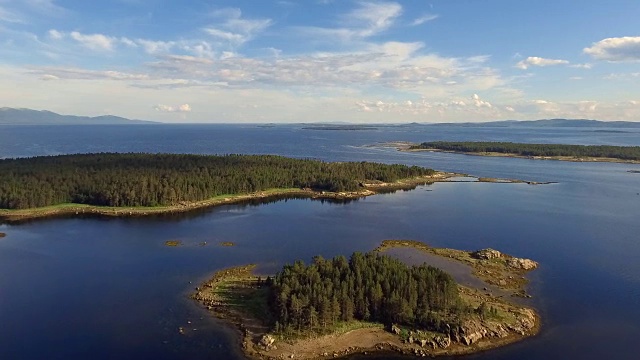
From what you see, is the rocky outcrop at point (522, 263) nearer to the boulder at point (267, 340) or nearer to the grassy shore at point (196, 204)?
the boulder at point (267, 340)

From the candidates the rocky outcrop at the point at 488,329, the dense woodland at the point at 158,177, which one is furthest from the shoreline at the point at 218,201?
the rocky outcrop at the point at 488,329

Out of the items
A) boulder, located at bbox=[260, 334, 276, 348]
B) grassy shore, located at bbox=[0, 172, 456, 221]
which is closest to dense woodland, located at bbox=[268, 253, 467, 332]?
boulder, located at bbox=[260, 334, 276, 348]

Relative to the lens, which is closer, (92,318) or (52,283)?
(92,318)

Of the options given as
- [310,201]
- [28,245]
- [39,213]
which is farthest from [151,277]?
[310,201]

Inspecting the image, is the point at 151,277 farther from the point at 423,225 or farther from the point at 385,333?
the point at 423,225

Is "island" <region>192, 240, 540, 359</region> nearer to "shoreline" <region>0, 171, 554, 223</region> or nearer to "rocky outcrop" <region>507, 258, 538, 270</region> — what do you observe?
"rocky outcrop" <region>507, 258, 538, 270</region>
